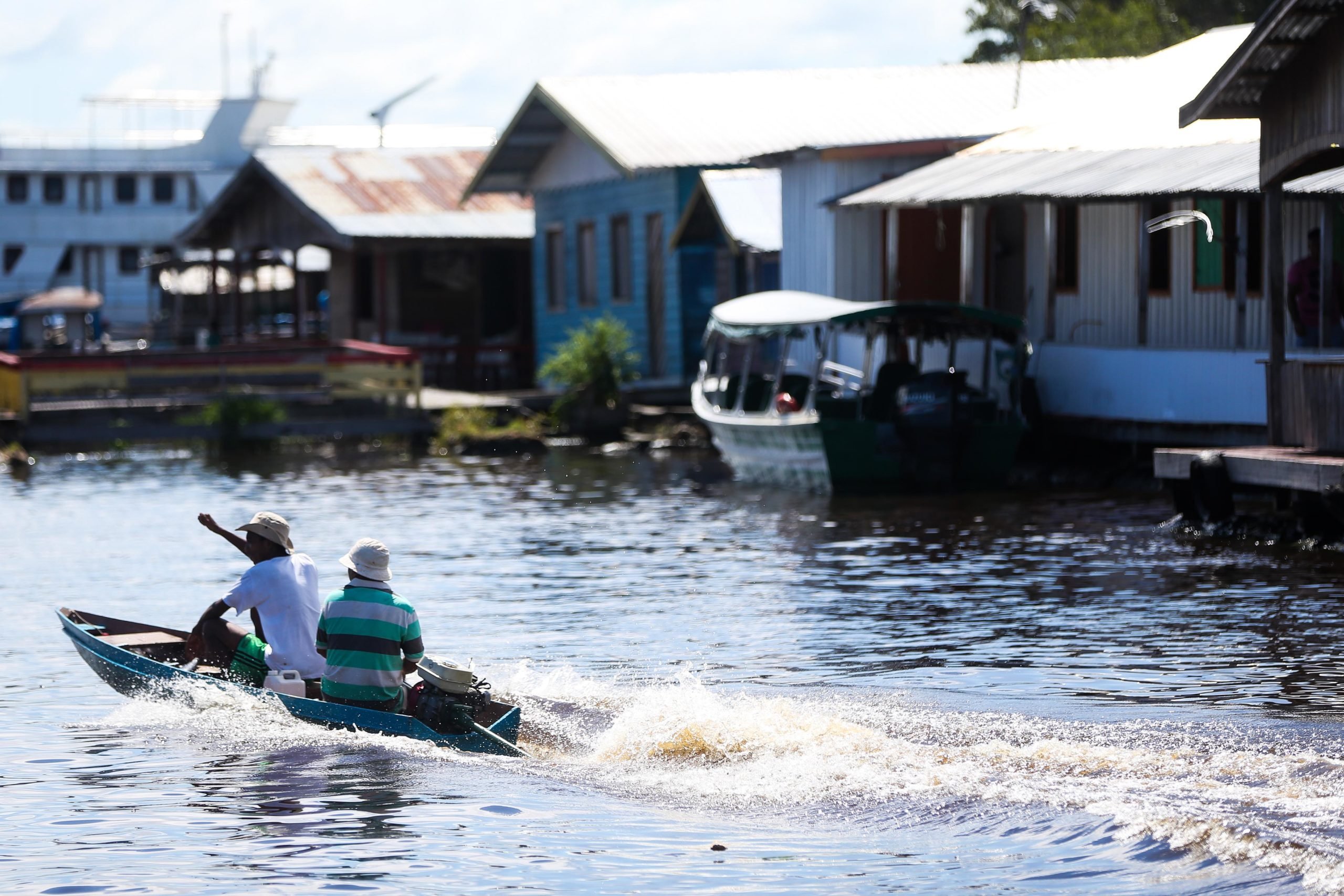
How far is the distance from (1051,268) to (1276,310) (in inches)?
304

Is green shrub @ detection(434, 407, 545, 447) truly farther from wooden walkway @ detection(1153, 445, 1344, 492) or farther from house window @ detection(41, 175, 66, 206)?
house window @ detection(41, 175, 66, 206)

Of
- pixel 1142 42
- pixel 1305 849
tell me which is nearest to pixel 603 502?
pixel 1305 849

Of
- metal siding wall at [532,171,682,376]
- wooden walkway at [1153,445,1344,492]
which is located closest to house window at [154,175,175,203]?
metal siding wall at [532,171,682,376]

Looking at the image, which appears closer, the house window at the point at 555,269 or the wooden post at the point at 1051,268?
the wooden post at the point at 1051,268

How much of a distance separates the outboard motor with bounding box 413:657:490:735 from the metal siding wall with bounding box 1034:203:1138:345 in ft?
54.7

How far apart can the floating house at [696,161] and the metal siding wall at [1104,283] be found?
3.63 m

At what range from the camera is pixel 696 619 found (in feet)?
52.8

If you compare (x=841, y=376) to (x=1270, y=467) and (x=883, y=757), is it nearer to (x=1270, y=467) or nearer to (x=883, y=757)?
(x=1270, y=467)

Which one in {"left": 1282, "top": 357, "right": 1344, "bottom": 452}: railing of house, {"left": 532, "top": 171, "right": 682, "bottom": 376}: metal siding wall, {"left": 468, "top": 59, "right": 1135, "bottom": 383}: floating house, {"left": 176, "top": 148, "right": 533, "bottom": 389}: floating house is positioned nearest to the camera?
{"left": 1282, "top": 357, "right": 1344, "bottom": 452}: railing of house

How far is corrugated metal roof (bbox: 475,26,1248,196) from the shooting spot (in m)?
35.5

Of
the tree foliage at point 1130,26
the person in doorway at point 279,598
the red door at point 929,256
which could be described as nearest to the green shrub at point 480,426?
the red door at point 929,256

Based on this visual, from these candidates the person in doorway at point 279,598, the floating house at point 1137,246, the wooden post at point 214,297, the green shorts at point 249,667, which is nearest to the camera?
the person in doorway at point 279,598

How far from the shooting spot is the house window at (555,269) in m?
41.7

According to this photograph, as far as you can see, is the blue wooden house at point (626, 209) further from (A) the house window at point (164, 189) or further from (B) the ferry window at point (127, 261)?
(B) the ferry window at point (127, 261)
